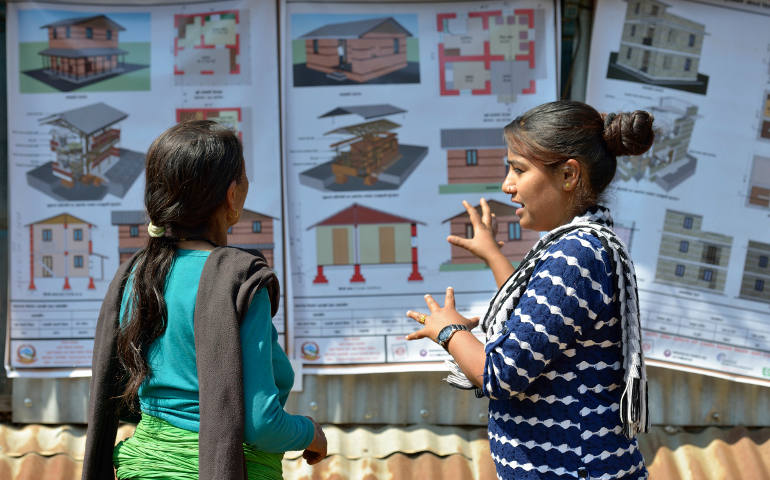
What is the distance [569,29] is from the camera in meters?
4.01

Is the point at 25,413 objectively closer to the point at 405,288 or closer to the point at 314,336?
the point at 314,336

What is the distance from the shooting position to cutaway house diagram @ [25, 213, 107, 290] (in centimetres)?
392

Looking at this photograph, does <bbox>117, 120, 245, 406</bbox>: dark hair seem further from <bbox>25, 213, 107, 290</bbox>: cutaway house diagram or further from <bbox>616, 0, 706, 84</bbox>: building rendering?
<bbox>616, 0, 706, 84</bbox>: building rendering

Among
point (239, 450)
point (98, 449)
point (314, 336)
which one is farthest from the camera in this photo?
point (314, 336)

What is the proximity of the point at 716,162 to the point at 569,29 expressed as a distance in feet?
3.29

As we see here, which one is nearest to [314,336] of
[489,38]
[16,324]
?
[16,324]

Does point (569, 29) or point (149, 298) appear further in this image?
point (569, 29)

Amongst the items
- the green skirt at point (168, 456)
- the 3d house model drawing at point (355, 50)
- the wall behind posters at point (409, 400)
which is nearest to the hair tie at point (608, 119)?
the green skirt at point (168, 456)

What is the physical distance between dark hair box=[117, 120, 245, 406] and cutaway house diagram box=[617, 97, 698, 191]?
2.65 metres

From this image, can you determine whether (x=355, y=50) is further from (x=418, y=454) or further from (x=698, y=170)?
(x=418, y=454)

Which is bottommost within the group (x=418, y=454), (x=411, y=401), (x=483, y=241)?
(x=418, y=454)

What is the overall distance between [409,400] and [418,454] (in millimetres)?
267

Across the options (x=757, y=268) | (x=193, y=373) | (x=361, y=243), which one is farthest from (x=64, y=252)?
(x=757, y=268)

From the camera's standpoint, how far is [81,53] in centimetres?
394
